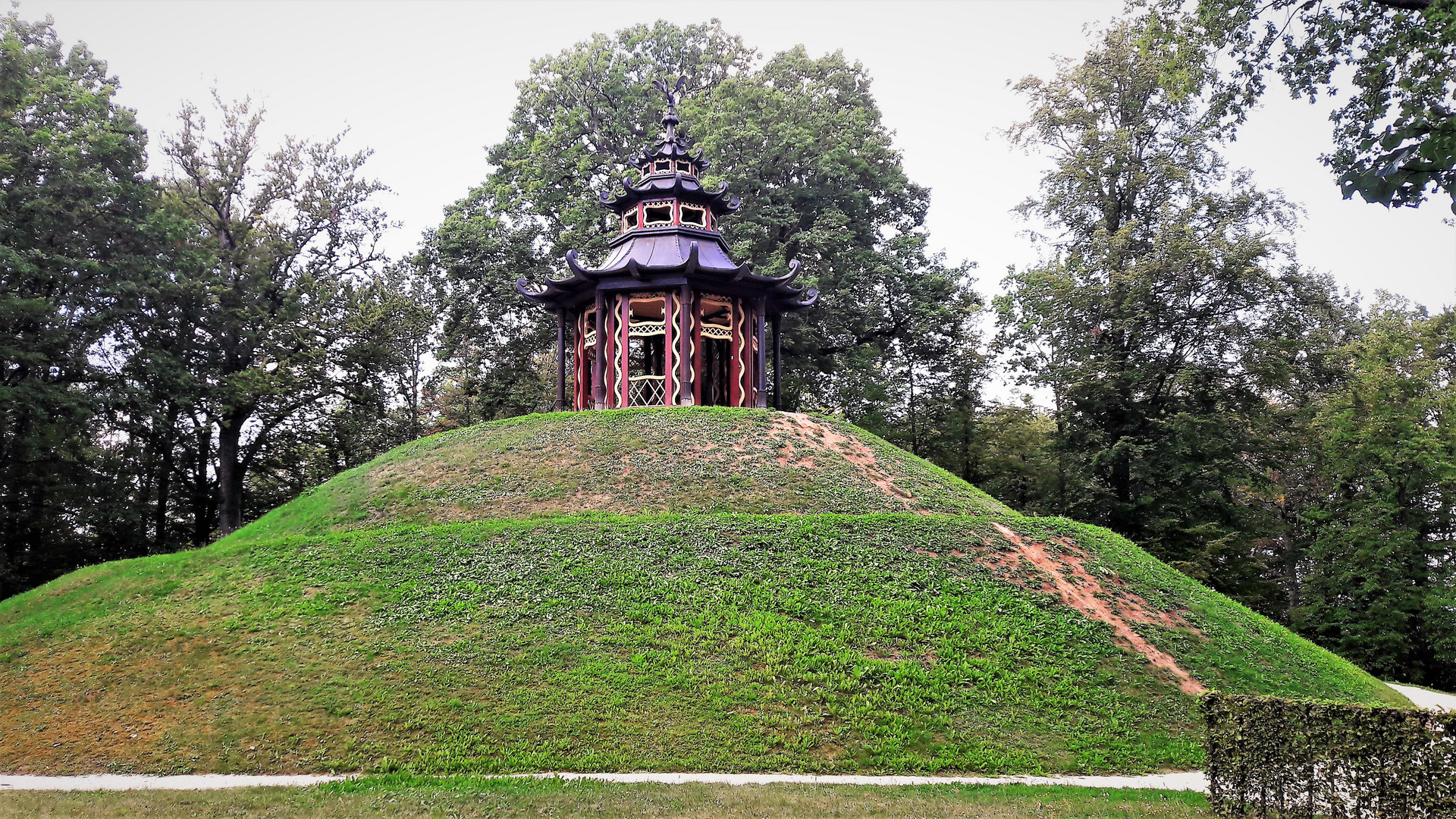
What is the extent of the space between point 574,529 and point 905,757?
8.57 m

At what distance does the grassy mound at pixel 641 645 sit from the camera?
11984 millimetres

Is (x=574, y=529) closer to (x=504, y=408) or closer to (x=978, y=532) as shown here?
(x=978, y=532)

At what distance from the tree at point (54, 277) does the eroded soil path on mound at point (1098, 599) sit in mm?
27444

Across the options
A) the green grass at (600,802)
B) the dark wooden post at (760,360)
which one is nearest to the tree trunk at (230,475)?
the dark wooden post at (760,360)

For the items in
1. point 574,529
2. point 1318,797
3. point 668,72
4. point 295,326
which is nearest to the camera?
point 1318,797

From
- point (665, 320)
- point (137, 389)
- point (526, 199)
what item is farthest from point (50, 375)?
point (665, 320)

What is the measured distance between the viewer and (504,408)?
38.7m

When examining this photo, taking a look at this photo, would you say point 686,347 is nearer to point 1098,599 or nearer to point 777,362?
point 777,362

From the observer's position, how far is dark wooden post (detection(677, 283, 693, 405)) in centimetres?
2705

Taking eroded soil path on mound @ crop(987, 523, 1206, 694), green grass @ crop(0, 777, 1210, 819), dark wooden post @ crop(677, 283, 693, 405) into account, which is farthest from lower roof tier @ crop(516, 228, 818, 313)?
green grass @ crop(0, 777, 1210, 819)

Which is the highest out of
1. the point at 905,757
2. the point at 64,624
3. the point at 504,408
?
the point at 504,408

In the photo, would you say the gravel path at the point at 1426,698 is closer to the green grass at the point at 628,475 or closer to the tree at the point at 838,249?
the green grass at the point at 628,475

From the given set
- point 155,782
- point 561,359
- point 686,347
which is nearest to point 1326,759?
point 155,782

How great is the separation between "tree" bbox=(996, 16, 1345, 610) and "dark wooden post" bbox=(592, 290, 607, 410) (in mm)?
16129
